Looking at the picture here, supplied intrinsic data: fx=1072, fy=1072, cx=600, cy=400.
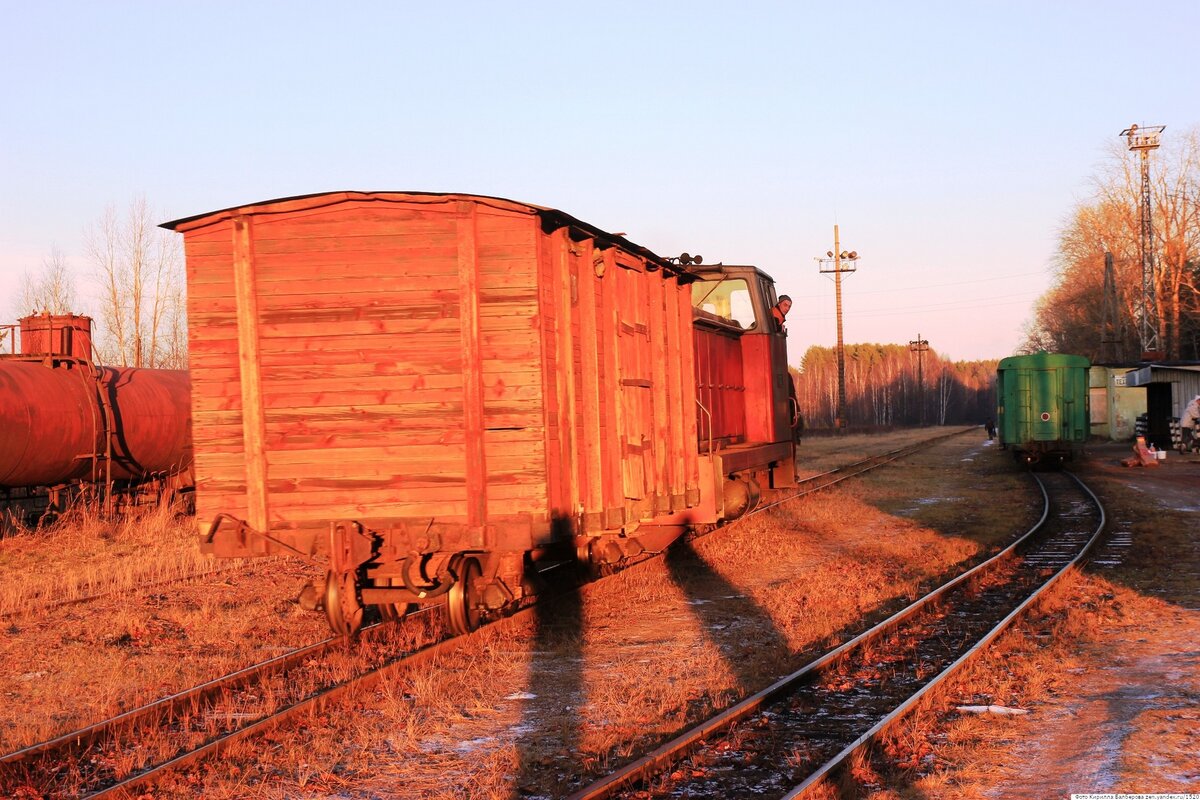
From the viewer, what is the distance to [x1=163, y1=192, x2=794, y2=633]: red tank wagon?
7.70 metres

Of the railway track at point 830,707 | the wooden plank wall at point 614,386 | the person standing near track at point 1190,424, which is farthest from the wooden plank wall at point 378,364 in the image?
the person standing near track at point 1190,424

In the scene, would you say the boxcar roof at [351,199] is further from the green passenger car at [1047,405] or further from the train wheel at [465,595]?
the green passenger car at [1047,405]

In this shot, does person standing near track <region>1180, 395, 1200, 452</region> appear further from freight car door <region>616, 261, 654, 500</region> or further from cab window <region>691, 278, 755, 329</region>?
freight car door <region>616, 261, 654, 500</region>

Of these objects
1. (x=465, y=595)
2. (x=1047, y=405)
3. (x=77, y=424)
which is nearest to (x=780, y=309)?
(x=465, y=595)

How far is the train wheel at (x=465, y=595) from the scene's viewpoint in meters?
8.12

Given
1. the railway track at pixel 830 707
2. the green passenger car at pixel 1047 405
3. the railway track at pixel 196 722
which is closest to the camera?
the railway track at pixel 830 707

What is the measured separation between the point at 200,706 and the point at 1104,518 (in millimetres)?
14182

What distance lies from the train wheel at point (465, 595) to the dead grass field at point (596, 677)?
0.68ft

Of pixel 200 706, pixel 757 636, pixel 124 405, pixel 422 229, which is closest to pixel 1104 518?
pixel 757 636

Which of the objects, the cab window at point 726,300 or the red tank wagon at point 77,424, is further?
the cab window at point 726,300

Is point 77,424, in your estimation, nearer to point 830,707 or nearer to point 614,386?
point 614,386

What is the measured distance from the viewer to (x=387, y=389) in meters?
7.81

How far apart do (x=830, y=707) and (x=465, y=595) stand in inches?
115

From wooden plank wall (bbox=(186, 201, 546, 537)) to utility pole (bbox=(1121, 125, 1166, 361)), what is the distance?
45.3 metres
